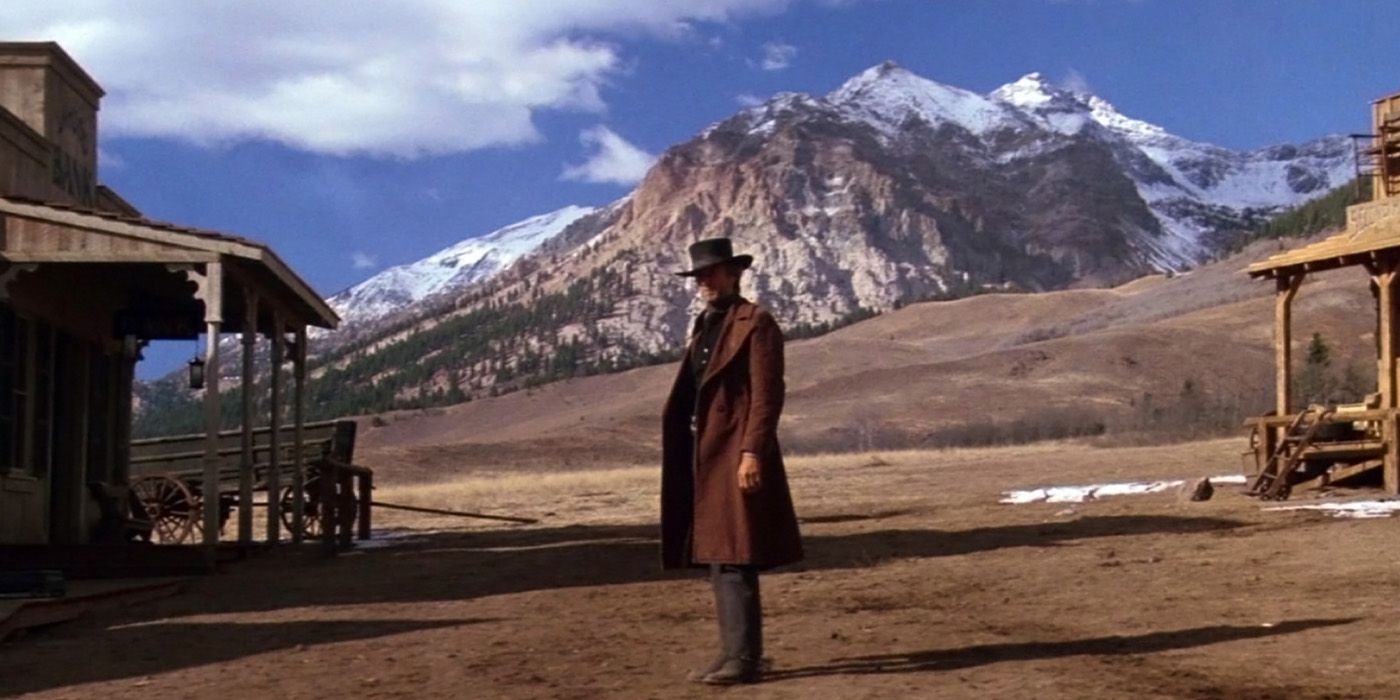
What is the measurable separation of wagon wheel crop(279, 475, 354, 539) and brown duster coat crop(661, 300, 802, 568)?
1051 cm

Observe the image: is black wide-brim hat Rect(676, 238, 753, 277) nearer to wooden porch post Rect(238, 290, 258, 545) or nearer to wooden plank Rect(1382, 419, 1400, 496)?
wooden porch post Rect(238, 290, 258, 545)

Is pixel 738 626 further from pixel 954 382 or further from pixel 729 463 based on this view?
pixel 954 382

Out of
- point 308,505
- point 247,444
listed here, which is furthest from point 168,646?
point 308,505

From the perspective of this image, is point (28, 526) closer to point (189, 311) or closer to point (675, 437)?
point (189, 311)

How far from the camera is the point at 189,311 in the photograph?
19.0m

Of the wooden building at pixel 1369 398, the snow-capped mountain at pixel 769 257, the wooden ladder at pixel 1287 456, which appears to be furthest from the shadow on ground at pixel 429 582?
the snow-capped mountain at pixel 769 257

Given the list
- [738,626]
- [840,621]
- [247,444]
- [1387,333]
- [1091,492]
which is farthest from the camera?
[1091,492]

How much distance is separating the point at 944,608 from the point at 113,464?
1117cm

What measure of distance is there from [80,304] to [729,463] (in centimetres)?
1144

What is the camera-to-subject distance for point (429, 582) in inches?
538

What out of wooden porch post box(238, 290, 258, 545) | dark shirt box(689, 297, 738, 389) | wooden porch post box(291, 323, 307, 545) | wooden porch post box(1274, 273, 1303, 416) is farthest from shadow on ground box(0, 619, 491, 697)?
wooden porch post box(1274, 273, 1303, 416)

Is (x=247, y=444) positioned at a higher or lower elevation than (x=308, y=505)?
higher

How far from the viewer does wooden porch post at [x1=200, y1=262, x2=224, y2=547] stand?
48.7 feet

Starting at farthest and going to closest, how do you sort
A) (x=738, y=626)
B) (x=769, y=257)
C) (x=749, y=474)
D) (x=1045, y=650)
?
1. (x=769, y=257)
2. (x=1045, y=650)
3. (x=738, y=626)
4. (x=749, y=474)
